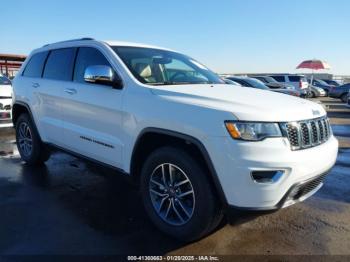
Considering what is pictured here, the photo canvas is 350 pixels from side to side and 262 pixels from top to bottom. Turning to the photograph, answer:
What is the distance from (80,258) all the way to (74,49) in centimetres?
280

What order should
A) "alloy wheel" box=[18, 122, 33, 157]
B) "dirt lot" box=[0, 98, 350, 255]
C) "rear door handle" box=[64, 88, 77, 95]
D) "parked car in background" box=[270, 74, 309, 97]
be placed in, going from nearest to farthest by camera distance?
"dirt lot" box=[0, 98, 350, 255], "rear door handle" box=[64, 88, 77, 95], "alloy wheel" box=[18, 122, 33, 157], "parked car in background" box=[270, 74, 309, 97]

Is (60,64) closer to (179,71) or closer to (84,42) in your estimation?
(84,42)

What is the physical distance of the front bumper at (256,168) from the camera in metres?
3.03

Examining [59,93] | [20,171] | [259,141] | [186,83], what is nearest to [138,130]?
[186,83]

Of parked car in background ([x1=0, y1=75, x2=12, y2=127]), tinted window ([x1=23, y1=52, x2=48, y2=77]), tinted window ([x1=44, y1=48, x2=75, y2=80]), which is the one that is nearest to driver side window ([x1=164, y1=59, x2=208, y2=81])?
tinted window ([x1=44, y1=48, x2=75, y2=80])

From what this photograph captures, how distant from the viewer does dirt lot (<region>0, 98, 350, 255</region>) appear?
3496mm

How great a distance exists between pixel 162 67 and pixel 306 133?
192 centimetres

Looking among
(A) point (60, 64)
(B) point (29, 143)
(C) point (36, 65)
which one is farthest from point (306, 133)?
(B) point (29, 143)

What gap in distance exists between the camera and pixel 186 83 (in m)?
4.35

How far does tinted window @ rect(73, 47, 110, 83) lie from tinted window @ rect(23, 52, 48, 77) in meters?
1.15

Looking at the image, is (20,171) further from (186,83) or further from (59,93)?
(186,83)

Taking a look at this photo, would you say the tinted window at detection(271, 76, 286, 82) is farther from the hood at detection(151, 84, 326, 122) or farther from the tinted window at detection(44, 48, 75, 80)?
the hood at detection(151, 84, 326, 122)

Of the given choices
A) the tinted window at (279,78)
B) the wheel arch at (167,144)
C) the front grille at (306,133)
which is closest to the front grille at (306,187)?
the front grille at (306,133)

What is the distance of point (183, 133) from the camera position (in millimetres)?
3365
